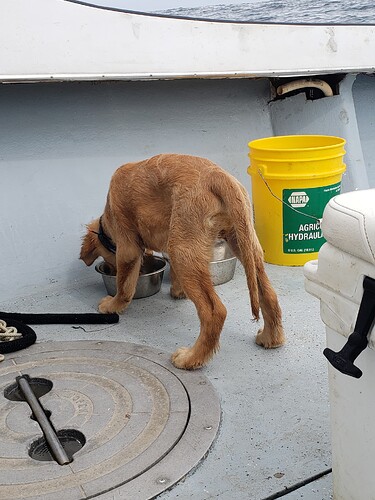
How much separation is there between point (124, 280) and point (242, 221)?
0.80m

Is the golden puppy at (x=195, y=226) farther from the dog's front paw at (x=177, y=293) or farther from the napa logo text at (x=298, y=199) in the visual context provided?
the napa logo text at (x=298, y=199)

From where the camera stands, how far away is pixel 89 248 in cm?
328

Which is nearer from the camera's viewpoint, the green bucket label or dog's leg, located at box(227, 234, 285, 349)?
dog's leg, located at box(227, 234, 285, 349)

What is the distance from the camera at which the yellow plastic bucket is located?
3.52 metres

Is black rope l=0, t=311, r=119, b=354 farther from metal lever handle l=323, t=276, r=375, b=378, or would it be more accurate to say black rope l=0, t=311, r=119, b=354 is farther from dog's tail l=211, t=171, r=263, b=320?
metal lever handle l=323, t=276, r=375, b=378

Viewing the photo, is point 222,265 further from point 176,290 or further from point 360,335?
point 360,335

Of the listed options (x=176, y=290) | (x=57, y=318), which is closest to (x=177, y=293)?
(x=176, y=290)

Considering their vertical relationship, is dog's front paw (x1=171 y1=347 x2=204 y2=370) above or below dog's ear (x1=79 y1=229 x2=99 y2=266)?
below

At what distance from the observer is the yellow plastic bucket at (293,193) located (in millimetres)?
3516

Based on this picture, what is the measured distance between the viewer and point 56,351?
2.76 m

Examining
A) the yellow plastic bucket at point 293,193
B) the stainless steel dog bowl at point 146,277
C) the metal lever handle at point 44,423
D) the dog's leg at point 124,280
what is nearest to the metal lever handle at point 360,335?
the metal lever handle at point 44,423

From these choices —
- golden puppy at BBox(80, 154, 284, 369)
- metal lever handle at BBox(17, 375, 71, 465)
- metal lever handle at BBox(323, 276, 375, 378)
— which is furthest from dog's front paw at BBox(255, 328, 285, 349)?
metal lever handle at BBox(323, 276, 375, 378)

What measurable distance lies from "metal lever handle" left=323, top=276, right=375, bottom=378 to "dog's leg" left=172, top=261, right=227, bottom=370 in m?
1.25

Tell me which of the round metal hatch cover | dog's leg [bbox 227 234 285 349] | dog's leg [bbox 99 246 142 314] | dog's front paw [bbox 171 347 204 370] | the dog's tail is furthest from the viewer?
dog's leg [bbox 99 246 142 314]
